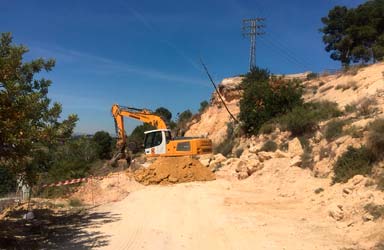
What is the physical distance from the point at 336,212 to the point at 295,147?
1007 centimetres

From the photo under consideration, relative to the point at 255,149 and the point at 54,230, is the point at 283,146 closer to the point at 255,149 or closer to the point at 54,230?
the point at 255,149

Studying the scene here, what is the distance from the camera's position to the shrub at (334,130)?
18578mm

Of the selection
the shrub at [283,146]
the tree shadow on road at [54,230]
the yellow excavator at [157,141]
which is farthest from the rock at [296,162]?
the tree shadow on road at [54,230]

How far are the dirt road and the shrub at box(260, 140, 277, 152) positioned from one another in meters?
5.75

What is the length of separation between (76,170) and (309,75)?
84.9ft

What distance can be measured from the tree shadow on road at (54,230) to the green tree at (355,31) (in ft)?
110

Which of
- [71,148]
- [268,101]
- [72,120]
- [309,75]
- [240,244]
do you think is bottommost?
[240,244]

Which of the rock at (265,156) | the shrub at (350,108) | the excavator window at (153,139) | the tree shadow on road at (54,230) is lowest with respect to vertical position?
the tree shadow on road at (54,230)

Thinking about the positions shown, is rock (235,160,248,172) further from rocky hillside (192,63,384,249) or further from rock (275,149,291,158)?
rock (275,149,291,158)

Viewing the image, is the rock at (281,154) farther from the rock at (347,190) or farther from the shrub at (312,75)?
the shrub at (312,75)

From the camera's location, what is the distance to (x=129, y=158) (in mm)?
28422

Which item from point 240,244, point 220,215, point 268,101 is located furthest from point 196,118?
point 240,244

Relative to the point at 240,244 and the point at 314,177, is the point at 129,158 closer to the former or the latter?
the point at 314,177

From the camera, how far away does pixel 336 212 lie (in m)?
11.2
